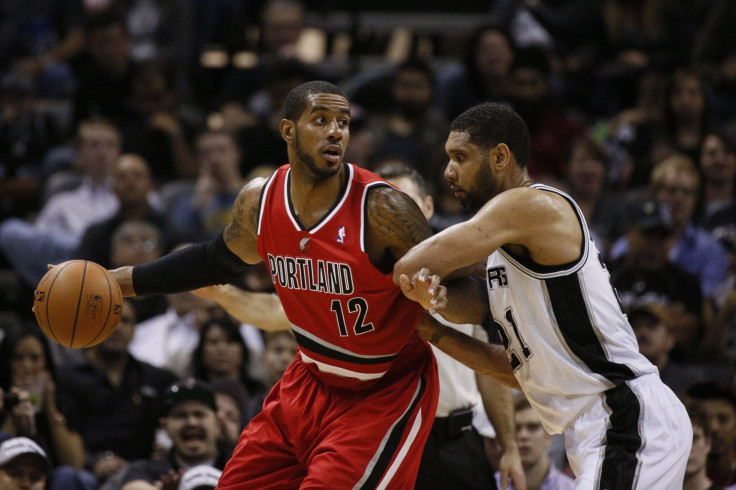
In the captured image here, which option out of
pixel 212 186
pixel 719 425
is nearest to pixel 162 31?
pixel 212 186

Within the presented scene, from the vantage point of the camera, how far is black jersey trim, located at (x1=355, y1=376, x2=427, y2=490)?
459 cm

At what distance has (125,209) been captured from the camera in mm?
9422

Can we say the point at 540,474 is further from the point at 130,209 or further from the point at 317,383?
the point at 130,209

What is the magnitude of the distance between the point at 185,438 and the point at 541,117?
5.21 m

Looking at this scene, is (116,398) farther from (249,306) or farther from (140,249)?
(249,306)

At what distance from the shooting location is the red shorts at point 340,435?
15.0ft

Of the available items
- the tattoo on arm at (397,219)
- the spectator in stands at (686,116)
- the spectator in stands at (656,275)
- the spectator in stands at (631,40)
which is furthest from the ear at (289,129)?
the spectator in stands at (631,40)

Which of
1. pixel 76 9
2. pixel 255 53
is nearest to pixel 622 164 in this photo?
pixel 255 53

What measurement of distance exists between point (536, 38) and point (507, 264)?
24.0 feet

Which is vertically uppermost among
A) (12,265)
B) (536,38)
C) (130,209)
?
(536,38)

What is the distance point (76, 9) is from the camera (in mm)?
12797

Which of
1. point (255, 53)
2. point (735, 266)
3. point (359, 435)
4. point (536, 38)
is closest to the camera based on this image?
point (359, 435)

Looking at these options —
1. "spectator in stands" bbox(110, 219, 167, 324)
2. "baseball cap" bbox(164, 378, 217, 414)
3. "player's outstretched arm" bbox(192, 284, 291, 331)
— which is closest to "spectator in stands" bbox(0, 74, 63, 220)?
"spectator in stands" bbox(110, 219, 167, 324)

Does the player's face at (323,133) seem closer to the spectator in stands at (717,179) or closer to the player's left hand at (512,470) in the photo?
the player's left hand at (512,470)
